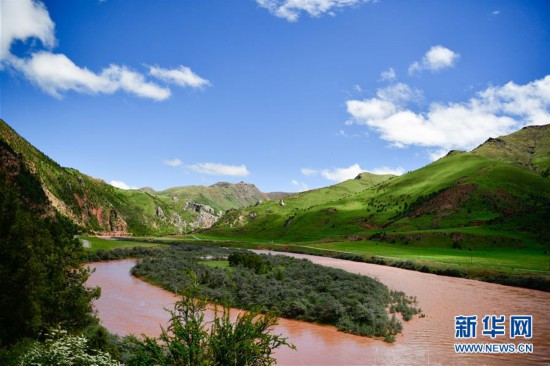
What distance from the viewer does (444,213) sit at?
125562mm

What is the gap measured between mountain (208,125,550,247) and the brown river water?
50491mm

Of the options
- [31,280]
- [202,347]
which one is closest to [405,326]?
[202,347]

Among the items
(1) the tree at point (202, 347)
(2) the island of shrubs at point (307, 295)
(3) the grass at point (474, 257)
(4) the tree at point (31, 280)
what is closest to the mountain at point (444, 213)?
(3) the grass at point (474, 257)

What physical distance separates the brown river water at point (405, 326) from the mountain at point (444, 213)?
50491 millimetres

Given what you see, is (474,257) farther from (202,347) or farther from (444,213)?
(444,213)

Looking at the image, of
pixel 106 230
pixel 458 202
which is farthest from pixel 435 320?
pixel 106 230

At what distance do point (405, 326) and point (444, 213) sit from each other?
116 metres

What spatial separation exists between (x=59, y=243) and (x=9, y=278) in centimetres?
524

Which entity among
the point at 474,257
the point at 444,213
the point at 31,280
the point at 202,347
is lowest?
the point at 474,257

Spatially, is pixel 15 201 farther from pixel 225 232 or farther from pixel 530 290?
pixel 225 232

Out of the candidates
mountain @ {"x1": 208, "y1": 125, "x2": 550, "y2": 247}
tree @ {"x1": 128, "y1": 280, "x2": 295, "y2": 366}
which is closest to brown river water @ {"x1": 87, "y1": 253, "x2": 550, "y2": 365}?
tree @ {"x1": 128, "y1": 280, "x2": 295, "y2": 366}

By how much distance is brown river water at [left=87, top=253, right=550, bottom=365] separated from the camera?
52.9 feet

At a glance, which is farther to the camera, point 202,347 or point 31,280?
point 31,280

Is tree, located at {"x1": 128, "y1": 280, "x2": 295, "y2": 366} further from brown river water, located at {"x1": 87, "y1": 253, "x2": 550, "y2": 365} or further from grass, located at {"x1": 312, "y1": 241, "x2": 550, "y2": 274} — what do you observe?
grass, located at {"x1": 312, "y1": 241, "x2": 550, "y2": 274}
